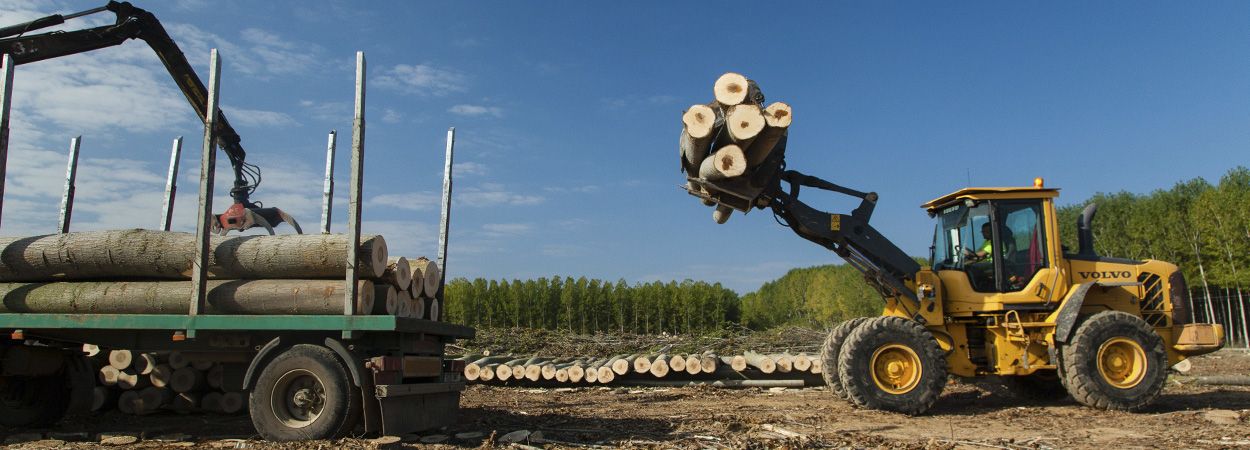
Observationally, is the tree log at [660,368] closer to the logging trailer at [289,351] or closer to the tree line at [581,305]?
the logging trailer at [289,351]

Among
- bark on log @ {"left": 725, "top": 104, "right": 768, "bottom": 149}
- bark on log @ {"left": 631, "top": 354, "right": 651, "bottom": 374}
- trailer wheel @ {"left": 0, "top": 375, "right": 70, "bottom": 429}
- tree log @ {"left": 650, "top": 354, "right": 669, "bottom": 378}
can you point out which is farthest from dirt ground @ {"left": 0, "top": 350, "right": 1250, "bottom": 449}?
bark on log @ {"left": 725, "top": 104, "right": 768, "bottom": 149}

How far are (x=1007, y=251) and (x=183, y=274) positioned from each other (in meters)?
8.75

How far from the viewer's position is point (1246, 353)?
21.7 metres

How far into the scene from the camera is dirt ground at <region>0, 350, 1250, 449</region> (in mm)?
6918

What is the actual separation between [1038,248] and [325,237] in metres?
7.93

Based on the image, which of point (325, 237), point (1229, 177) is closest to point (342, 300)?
point (325, 237)

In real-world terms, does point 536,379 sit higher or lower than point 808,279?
lower

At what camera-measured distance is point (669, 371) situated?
13.5 m

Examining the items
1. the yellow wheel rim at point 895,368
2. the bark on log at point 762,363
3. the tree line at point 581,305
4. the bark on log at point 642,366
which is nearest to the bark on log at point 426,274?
the yellow wheel rim at point 895,368

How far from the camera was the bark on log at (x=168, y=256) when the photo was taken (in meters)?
6.72

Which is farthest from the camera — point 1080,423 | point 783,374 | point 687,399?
point 783,374

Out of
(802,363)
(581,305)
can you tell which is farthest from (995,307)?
(581,305)

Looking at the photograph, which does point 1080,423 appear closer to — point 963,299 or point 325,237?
point 963,299

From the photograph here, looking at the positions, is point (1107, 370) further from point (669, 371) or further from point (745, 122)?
point (669, 371)
